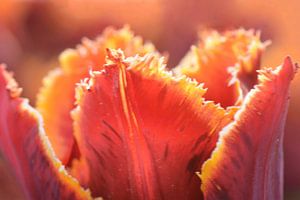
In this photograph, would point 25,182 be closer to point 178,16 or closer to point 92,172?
point 92,172

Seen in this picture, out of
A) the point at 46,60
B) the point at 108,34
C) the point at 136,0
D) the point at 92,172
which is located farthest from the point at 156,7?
the point at 92,172

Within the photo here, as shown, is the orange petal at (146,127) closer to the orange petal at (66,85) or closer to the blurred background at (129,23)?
the orange petal at (66,85)

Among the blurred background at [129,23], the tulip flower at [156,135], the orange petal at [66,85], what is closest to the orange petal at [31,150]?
the tulip flower at [156,135]

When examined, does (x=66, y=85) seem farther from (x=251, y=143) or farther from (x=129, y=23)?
(x=129, y=23)

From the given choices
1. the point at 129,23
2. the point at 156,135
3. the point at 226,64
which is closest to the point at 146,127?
the point at 156,135

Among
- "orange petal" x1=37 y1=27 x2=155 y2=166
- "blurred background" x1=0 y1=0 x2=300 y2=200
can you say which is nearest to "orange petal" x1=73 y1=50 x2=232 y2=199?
"orange petal" x1=37 y1=27 x2=155 y2=166

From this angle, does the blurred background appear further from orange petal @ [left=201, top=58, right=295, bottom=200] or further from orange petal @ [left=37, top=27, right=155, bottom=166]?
orange petal @ [left=201, top=58, right=295, bottom=200]

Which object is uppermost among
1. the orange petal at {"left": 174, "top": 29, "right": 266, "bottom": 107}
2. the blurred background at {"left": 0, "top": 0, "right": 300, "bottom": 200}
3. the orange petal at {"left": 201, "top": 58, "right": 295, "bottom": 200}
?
the blurred background at {"left": 0, "top": 0, "right": 300, "bottom": 200}
